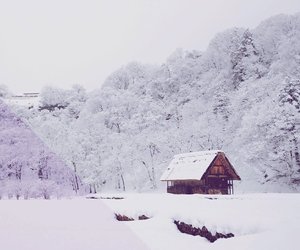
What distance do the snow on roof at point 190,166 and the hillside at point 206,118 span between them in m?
4.96

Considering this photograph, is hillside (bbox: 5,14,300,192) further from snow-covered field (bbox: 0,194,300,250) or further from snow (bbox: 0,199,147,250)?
snow (bbox: 0,199,147,250)

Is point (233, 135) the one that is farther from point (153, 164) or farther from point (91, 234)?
point (91, 234)

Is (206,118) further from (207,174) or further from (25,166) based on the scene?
(25,166)

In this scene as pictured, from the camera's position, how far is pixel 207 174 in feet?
98.5

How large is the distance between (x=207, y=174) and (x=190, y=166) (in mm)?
2384

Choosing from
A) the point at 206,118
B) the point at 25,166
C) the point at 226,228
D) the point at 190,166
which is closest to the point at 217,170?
the point at 190,166

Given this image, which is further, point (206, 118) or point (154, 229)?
point (206, 118)

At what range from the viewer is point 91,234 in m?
15.1

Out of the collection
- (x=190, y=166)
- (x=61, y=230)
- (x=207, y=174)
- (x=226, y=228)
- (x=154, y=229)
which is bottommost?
(x=61, y=230)

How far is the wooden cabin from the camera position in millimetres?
30203

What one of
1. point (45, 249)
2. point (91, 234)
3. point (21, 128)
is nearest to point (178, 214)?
point (91, 234)

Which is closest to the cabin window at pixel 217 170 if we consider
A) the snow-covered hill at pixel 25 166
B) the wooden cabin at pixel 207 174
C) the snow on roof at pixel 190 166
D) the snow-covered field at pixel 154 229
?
the wooden cabin at pixel 207 174

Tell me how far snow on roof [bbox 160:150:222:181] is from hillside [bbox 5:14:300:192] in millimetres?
4965

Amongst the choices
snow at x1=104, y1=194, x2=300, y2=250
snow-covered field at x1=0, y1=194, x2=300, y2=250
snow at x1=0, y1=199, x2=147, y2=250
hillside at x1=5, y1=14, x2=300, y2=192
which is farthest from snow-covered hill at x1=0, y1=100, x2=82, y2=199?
snow at x1=104, y1=194, x2=300, y2=250
